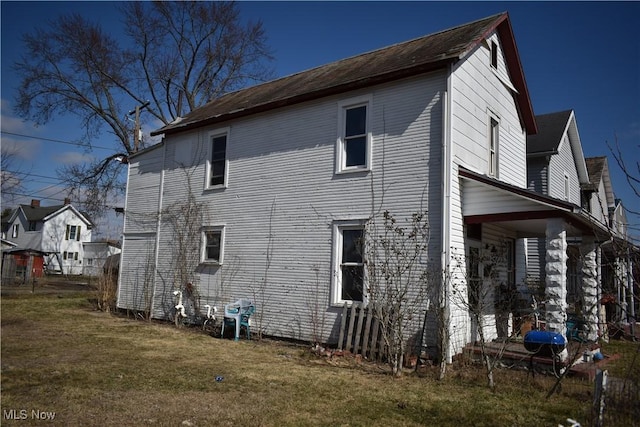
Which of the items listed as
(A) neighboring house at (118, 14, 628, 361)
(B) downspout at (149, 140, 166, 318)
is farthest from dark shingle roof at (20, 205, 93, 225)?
(A) neighboring house at (118, 14, 628, 361)

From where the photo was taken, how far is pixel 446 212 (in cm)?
999

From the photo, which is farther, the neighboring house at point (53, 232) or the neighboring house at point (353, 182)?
the neighboring house at point (53, 232)

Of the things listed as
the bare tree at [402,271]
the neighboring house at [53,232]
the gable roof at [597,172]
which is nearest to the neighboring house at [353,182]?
the bare tree at [402,271]

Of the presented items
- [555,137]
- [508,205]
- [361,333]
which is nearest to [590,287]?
[508,205]

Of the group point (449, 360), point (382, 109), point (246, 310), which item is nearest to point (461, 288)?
point (449, 360)

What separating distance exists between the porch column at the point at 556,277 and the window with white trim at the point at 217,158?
943 cm

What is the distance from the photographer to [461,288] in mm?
10375

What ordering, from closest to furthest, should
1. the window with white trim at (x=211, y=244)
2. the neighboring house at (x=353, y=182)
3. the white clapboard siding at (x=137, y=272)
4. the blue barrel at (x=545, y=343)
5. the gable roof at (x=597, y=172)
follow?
1. the blue barrel at (x=545, y=343)
2. the neighboring house at (x=353, y=182)
3. the window with white trim at (x=211, y=244)
4. the white clapboard siding at (x=137, y=272)
5. the gable roof at (x=597, y=172)

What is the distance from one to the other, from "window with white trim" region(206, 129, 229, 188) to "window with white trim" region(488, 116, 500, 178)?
25.5ft

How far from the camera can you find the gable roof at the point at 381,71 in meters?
11.0

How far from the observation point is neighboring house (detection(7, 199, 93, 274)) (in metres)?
54.0

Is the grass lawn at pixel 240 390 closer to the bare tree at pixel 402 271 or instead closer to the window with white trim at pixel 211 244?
the bare tree at pixel 402 271

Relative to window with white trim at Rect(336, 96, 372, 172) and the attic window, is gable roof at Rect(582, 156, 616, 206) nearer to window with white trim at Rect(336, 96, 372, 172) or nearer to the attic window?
the attic window

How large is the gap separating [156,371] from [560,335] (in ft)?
24.0
